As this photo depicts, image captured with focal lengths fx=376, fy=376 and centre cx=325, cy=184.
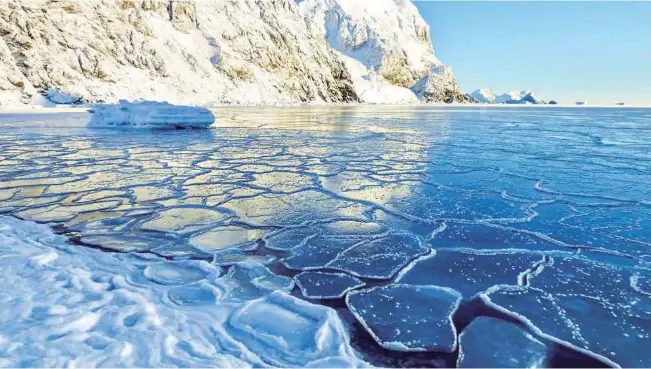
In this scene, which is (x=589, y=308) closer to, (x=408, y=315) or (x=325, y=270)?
(x=408, y=315)

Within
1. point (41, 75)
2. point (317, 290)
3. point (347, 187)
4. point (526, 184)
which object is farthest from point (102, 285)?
point (41, 75)

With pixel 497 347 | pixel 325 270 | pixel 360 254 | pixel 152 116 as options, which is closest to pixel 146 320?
pixel 325 270

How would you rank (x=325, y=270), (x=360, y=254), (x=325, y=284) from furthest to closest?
(x=360, y=254), (x=325, y=270), (x=325, y=284)

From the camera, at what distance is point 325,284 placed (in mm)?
2549

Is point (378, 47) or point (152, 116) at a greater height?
point (378, 47)

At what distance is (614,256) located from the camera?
293 centimetres

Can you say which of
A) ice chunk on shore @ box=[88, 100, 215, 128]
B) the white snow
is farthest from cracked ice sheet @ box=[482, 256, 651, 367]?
the white snow

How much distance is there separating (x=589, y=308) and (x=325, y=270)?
166cm

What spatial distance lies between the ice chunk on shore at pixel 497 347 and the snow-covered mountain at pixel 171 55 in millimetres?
48066

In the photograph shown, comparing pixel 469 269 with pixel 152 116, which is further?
pixel 152 116

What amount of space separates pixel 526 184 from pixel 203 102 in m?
52.7

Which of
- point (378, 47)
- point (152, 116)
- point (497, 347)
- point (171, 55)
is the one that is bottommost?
point (497, 347)

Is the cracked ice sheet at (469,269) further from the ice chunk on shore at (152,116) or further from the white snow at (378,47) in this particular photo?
the white snow at (378,47)

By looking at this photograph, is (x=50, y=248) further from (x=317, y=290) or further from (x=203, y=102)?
(x=203, y=102)
